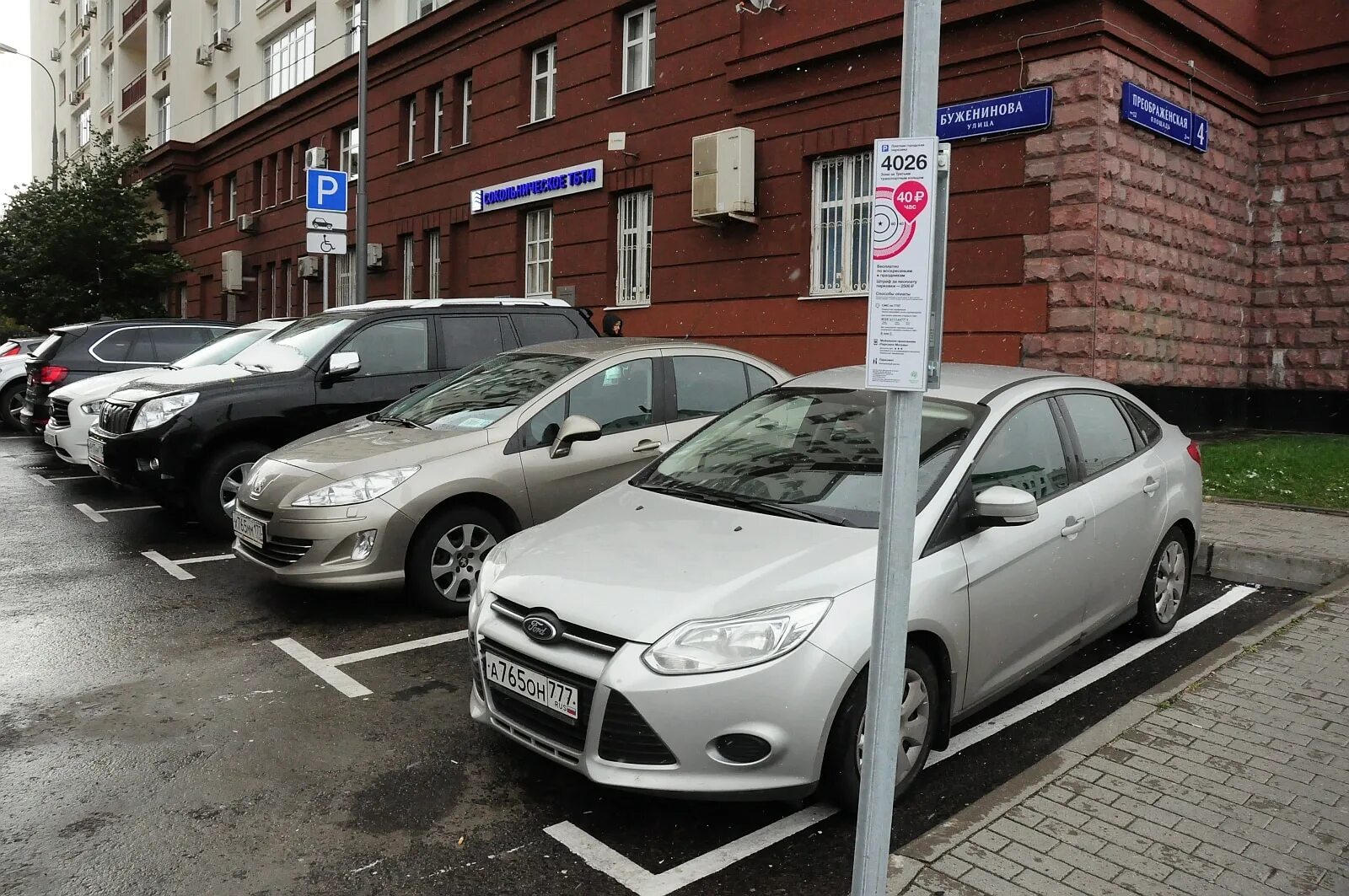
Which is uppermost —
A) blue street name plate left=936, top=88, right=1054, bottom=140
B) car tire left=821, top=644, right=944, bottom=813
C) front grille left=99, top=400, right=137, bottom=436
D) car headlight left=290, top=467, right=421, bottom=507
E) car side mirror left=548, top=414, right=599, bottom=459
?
blue street name plate left=936, top=88, right=1054, bottom=140

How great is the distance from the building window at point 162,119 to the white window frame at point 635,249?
2772 centimetres

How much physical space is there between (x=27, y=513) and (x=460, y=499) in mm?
5833

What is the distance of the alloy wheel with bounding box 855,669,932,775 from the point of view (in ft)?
12.0

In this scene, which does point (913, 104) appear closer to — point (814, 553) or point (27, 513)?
point (814, 553)

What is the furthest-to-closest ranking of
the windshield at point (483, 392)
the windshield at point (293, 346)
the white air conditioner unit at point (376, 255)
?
the white air conditioner unit at point (376, 255) → the windshield at point (293, 346) → the windshield at point (483, 392)

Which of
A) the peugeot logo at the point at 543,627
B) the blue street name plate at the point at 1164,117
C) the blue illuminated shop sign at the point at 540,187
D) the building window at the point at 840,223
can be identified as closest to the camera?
the peugeot logo at the point at 543,627

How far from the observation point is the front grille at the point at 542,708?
135 inches

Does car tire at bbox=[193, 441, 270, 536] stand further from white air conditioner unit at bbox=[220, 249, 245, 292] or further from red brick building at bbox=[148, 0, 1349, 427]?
white air conditioner unit at bbox=[220, 249, 245, 292]

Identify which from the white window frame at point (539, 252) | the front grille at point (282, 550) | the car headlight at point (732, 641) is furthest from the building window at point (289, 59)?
the car headlight at point (732, 641)

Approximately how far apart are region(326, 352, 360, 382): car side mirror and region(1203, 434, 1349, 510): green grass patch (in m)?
7.42

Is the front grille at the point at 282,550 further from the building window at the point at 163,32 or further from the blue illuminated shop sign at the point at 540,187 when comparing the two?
the building window at the point at 163,32

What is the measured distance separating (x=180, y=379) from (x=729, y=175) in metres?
8.02

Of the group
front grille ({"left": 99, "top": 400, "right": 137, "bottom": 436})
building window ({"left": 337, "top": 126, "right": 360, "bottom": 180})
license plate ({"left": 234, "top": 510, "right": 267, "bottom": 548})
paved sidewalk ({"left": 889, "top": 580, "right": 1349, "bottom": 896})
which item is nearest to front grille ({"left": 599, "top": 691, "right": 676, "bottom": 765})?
paved sidewalk ({"left": 889, "top": 580, "right": 1349, "bottom": 896})

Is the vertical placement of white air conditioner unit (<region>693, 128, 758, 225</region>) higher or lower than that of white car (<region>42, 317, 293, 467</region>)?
higher
